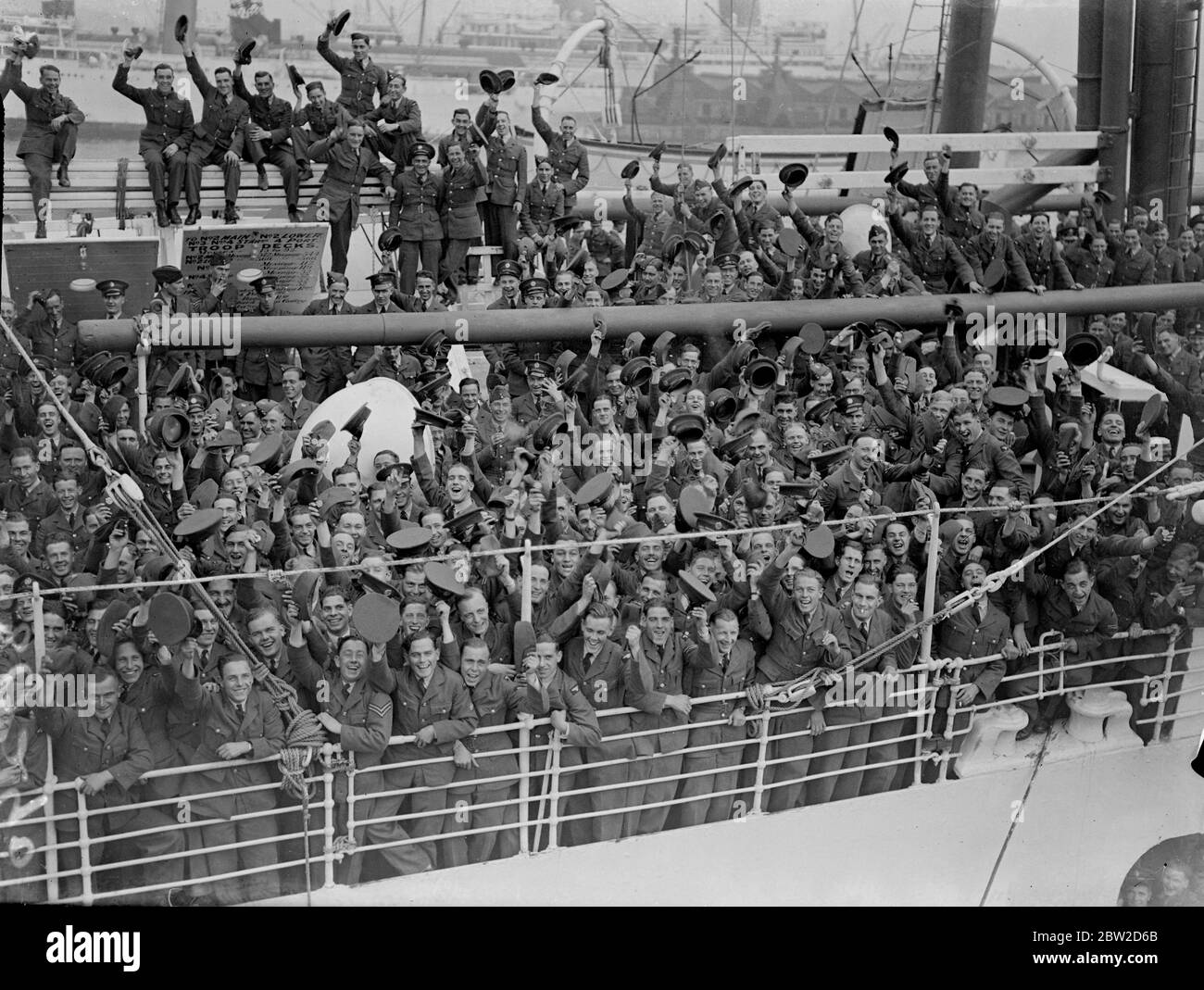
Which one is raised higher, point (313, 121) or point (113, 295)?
point (313, 121)

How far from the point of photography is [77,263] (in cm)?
1093

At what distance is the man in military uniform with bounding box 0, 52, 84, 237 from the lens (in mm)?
11062

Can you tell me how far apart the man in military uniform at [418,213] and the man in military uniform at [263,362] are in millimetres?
1135

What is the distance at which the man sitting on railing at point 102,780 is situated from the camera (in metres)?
6.68

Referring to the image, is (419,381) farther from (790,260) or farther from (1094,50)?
(1094,50)

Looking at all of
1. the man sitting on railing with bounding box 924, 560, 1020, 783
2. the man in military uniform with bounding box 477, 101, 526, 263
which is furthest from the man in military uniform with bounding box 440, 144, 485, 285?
the man sitting on railing with bounding box 924, 560, 1020, 783

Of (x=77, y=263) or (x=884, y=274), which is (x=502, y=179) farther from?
(x=77, y=263)

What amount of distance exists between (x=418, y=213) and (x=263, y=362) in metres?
1.60

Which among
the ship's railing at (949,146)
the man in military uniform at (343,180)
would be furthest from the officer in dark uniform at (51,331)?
the ship's railing at (949,146)

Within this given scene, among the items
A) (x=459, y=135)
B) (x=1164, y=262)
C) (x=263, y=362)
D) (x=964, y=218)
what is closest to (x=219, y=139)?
(x=459, y=135)

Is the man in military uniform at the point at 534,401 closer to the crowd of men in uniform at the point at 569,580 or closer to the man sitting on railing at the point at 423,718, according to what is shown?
the crowd of men in uniform at the point at 569,580

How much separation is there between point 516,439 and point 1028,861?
3463 mm

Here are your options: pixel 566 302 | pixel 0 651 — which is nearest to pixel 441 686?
pixel 0 651

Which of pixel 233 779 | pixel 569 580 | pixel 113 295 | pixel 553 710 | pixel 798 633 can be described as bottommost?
pixel 233 779
